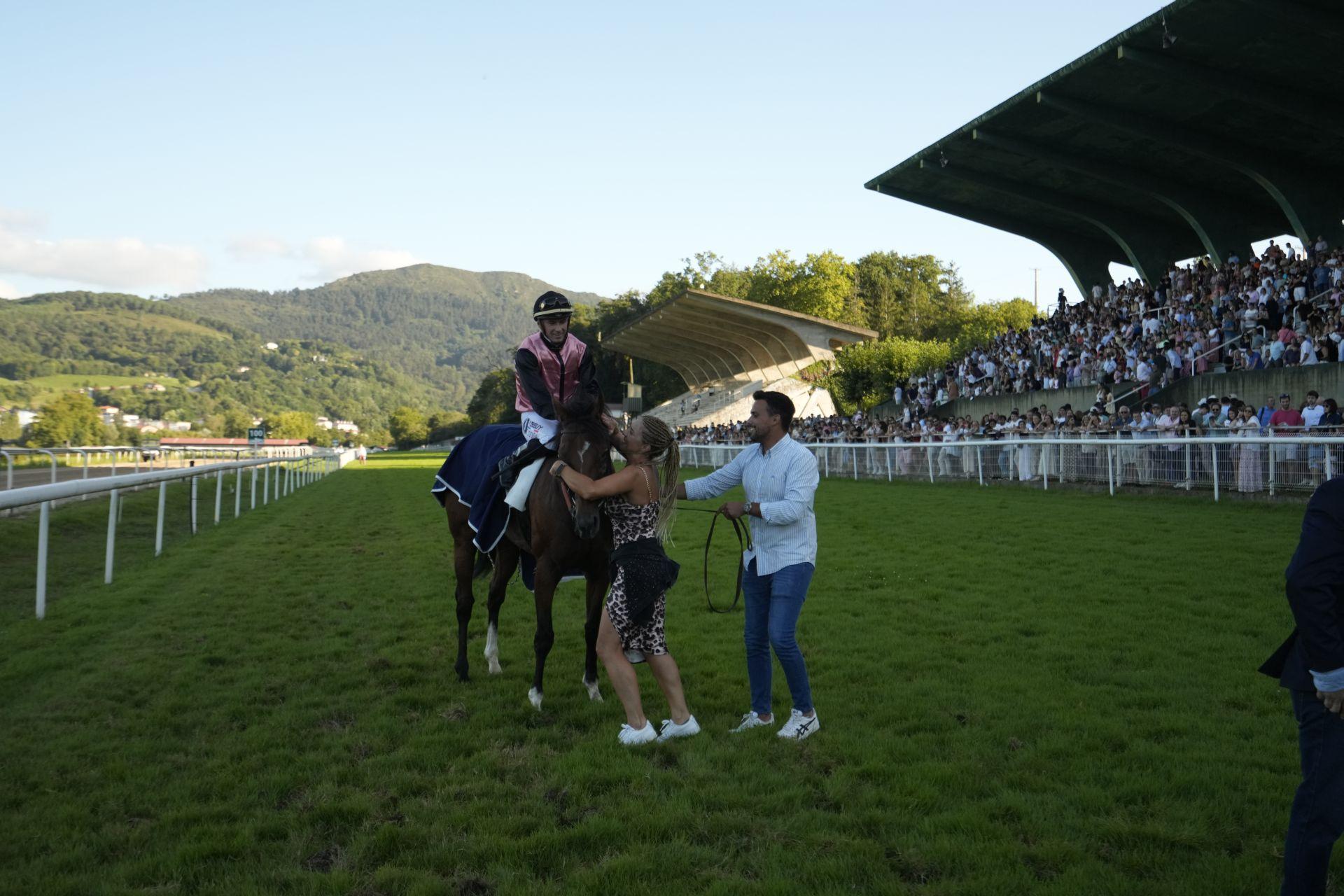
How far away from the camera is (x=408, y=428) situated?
152 metres

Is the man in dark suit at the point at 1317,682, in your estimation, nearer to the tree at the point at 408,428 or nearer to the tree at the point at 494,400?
the tree at the point at 494,400

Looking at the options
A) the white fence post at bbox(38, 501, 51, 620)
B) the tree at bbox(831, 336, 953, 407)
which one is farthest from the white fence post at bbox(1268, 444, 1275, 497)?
the tree at bbox(831, 336, 953, 407)

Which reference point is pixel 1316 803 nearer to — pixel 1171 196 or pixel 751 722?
pixel 751 722

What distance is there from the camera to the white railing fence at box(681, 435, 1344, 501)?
12.1 metres

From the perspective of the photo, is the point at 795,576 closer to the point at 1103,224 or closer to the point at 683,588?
the point at 683,588

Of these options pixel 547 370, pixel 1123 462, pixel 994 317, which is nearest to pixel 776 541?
pixel 547 370

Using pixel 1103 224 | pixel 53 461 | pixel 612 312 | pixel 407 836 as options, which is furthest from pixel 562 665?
pixel 612 312

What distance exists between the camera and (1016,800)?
12.2 feet

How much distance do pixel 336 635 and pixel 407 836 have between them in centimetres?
386

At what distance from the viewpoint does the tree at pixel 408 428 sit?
146750 mm

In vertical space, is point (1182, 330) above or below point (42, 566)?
above

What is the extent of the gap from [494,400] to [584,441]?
105 meters

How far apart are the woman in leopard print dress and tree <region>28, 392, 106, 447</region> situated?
47733 mm

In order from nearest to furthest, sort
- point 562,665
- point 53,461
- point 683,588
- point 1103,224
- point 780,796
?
point 780,796 → point 562,665 → point 683,588 → point 53,461 → point 1103,224
